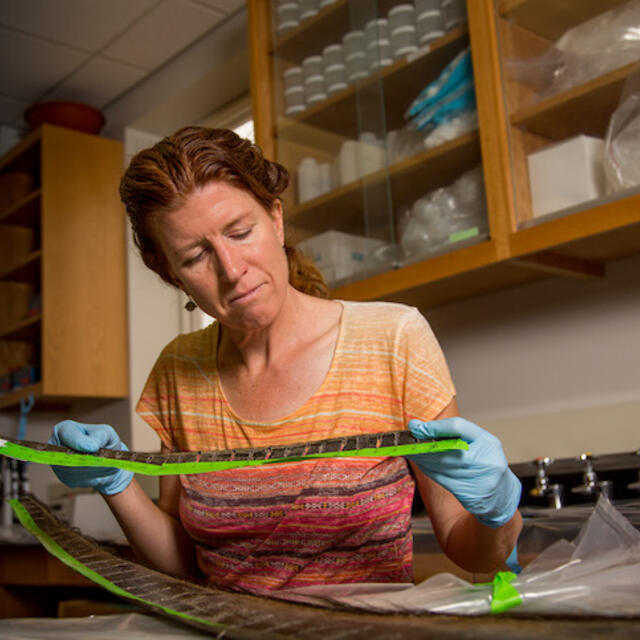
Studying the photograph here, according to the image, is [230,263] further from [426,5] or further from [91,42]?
[91,42]

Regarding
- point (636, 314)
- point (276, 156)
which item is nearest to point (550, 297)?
point (636, 314)

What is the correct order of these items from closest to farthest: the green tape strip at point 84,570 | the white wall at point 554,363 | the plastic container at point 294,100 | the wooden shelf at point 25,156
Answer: the green tape strip at point 84,570 < the white wall at point 554,363 < the plastic container at point 294,100 < the wooden shelf at point 25,156

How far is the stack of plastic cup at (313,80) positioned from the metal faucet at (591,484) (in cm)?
127

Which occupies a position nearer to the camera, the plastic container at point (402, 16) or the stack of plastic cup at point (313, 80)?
the plastic container at point (402, 16)

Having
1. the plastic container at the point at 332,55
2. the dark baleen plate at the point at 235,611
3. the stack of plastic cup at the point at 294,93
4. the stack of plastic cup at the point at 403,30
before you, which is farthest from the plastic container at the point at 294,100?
the dark baleen plate at the point at 235,611

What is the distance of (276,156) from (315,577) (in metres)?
1.52

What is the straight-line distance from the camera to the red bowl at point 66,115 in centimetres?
328

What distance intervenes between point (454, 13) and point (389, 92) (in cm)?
26

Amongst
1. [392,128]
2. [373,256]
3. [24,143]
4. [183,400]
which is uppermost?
[24,143]

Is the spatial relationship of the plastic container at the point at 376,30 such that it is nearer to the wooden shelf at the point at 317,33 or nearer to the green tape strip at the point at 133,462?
the wooden shelf at the point at 317,33

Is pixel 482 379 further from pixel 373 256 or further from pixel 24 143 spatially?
pixel 24 143

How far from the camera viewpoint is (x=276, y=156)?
2.23 m

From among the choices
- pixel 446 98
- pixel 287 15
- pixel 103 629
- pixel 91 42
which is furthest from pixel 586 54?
pixel 91 42

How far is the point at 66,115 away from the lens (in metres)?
3.29
